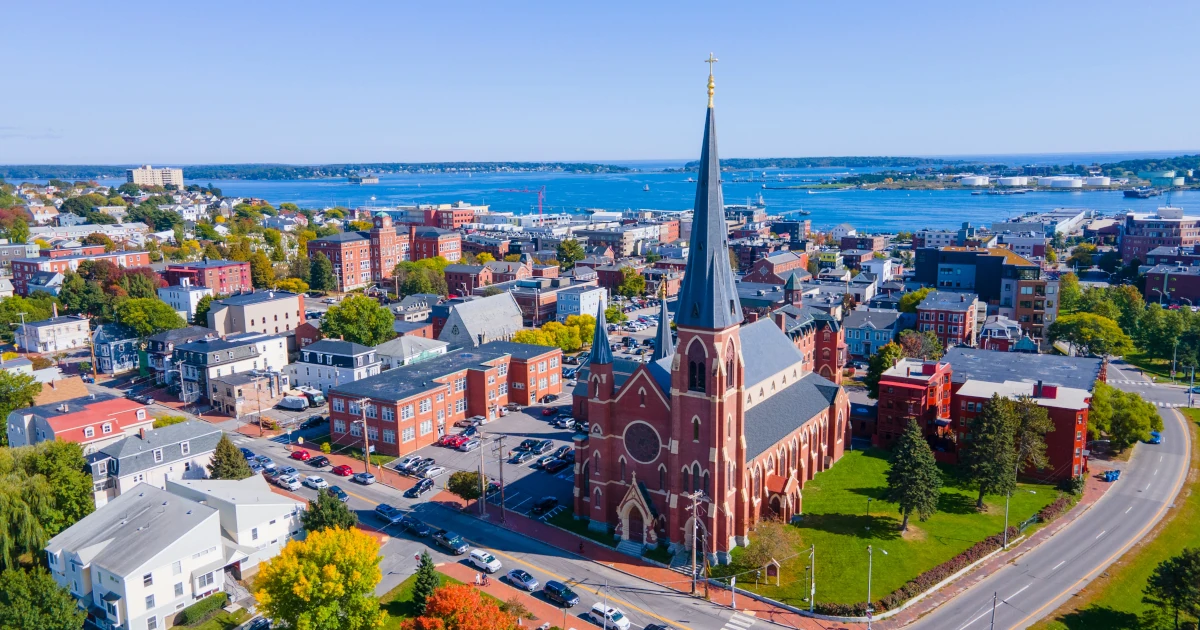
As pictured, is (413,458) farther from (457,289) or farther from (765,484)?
(457,289)

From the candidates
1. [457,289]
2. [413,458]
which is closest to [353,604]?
[413,458]

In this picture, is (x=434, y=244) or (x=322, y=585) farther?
(x=434, y=244)

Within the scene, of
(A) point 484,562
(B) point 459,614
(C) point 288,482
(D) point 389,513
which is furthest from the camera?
(C) point 288,482

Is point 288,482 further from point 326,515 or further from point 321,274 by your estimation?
point 321,274

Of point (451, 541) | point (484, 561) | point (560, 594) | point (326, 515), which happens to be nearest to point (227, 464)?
point (326, 515)

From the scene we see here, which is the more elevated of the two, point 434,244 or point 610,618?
point 434,244

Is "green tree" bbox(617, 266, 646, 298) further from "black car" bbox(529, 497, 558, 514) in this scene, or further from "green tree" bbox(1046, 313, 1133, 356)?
"black car" bbox(529, 497, 558, 514)
